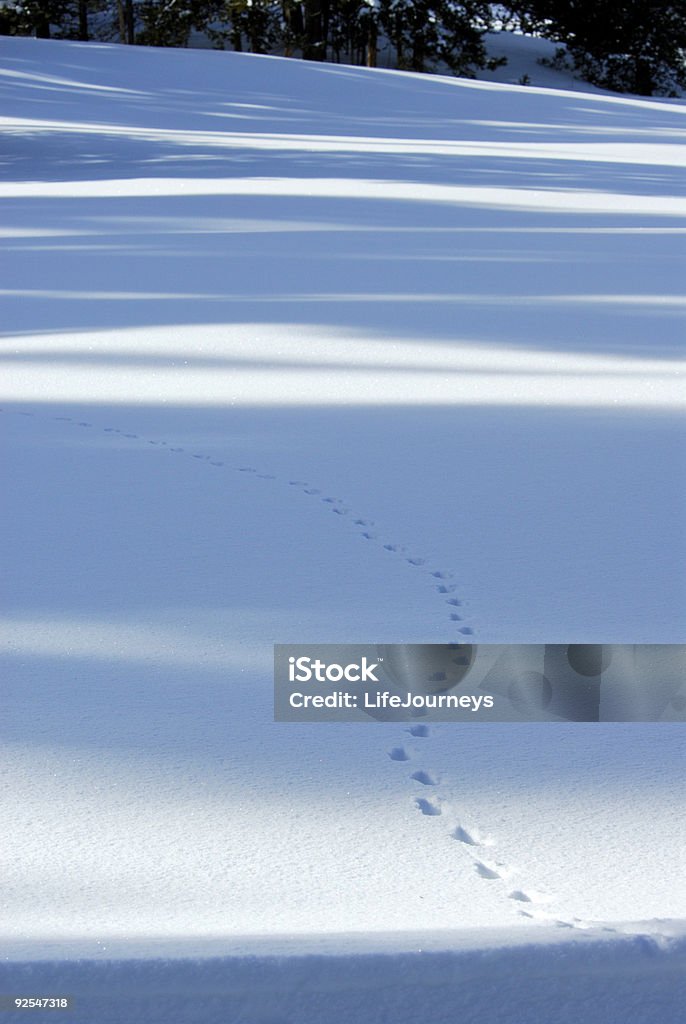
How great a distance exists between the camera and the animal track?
5.18 ft

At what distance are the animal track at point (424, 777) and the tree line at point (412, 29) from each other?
66.7 feet

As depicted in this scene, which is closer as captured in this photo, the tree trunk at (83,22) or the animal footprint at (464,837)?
the animal footprint at (464,837)

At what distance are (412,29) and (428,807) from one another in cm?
2252

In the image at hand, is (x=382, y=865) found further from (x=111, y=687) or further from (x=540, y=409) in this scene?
(x=540, y=409)

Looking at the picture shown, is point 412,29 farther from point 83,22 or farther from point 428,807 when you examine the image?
point 428,807

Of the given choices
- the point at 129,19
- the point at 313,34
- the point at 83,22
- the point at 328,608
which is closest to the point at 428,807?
the point at 328,608

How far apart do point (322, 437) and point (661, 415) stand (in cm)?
93

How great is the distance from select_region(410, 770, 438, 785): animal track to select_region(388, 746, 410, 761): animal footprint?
0.13 ft

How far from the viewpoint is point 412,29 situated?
22.1m

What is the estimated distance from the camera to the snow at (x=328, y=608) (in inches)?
47.3

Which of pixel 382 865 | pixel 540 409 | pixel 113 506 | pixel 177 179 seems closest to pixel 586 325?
pixel 540 409

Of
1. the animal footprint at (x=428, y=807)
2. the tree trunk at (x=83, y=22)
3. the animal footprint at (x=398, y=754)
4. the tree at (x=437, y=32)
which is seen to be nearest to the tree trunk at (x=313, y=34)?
the tree at (x=437, y=32)

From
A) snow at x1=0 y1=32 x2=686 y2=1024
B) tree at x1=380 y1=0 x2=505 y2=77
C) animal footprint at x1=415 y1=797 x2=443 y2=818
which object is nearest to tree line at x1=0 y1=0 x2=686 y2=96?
tree at x1=380 y1=0 x2=505 y2=77

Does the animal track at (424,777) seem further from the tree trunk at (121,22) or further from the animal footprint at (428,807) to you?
the tree trunk at (121,22)
